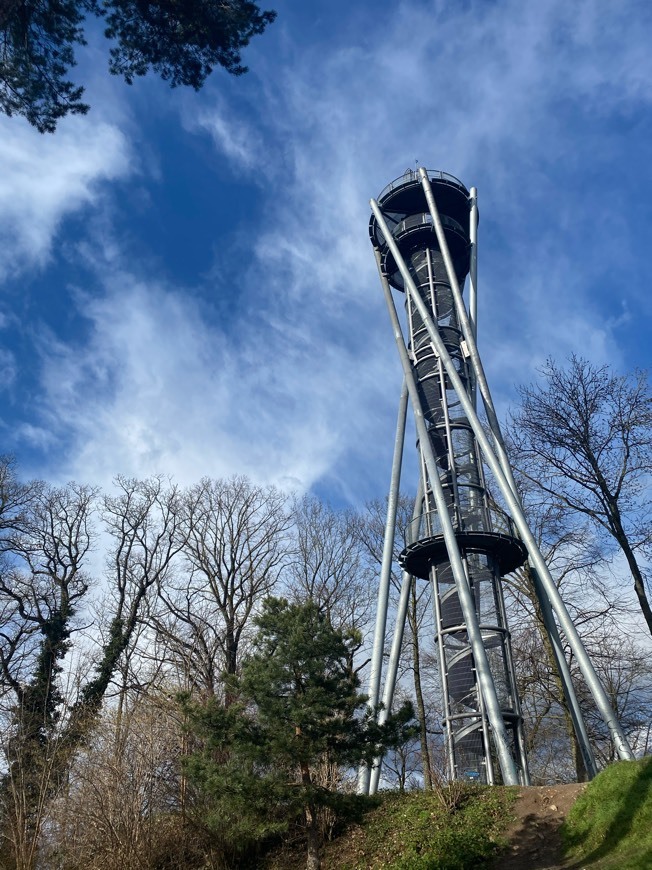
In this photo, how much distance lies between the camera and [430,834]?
9.83 metres

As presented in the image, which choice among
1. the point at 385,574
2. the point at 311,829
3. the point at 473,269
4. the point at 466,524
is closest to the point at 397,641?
the point at 385,574

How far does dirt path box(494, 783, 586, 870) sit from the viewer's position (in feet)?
28.9

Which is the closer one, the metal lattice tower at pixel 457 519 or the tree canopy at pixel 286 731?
the tree canopy at pixel 286 731

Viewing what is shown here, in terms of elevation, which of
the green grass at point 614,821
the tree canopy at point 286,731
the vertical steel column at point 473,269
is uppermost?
the vertical steel column at point 473,269

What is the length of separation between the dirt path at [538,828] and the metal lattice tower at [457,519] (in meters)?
1.12

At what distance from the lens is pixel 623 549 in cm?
1322

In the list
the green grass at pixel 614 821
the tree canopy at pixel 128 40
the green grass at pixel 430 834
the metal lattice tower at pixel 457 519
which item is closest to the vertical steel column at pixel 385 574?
the metal lattice tower at pixel 457 519

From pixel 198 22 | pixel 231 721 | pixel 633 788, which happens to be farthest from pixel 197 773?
pixel 198 22

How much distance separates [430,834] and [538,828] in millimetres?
1627

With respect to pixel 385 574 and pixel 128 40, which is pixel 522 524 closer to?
pixel 385 574

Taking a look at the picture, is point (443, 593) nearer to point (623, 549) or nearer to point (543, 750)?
point (623, 549)

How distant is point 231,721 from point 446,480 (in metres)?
9.08

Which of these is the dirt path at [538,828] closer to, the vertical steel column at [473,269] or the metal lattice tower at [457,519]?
the metal lattice tower at [457,519]

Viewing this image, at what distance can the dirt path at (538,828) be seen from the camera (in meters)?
8.80
